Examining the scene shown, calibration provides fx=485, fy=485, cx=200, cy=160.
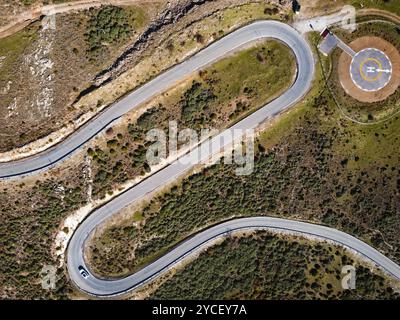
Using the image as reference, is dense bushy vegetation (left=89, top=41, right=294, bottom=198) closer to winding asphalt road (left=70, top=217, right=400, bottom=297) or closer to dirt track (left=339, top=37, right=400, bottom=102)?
dirt track (left=339, top=37, right=400, bottom=102)

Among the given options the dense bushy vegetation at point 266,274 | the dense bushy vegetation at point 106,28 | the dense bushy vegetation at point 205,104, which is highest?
the dense bushy vegetation at point 106,28

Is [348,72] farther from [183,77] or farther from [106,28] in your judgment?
[106,28]

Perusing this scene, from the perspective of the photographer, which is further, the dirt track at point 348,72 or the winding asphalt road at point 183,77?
the dirt track at point 348,72

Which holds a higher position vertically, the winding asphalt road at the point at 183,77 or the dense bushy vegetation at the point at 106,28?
the dense bushy vegetation at the point at 106,28

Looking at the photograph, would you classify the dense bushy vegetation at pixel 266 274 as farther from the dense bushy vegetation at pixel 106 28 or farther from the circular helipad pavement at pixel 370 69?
the dense bushy vegetation at pixel 106 28

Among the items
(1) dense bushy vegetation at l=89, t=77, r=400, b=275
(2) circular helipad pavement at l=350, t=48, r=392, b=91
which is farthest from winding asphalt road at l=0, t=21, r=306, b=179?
(2) circular helipad pavement at l=350, t=48, r=392, b=91

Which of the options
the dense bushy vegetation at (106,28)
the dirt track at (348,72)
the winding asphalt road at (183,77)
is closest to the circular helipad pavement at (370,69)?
the dirt track at (348,72)
